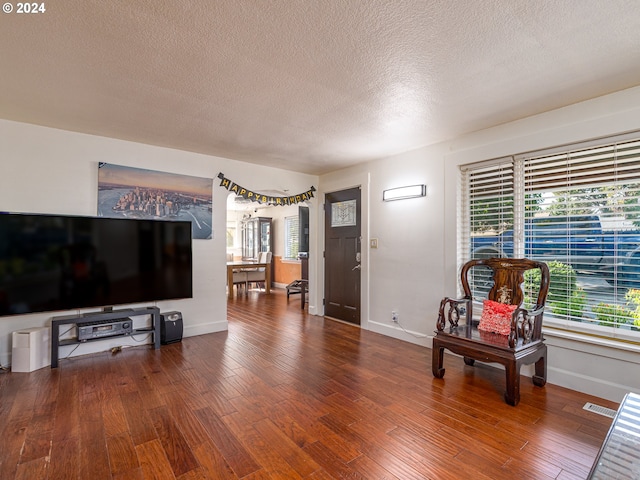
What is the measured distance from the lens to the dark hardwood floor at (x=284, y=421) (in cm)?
173

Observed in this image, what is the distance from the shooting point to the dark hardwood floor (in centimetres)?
173

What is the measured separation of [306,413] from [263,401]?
0.38 m

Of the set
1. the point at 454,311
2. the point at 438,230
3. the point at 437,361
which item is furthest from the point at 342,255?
the point at 437,361

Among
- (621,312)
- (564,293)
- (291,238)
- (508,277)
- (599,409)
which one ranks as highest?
(291,238)

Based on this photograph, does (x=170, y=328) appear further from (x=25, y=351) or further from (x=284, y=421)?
(x=284, y=421)

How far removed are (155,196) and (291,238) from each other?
16.7ft

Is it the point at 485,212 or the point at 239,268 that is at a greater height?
the point at 485,212

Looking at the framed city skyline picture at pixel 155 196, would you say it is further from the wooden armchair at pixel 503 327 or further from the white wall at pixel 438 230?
the wooden armchair at pixel 503 327

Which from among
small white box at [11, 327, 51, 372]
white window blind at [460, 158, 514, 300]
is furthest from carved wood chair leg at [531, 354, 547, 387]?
small white box at [11, 327, 51, 372]

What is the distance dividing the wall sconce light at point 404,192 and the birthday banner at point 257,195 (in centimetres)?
146

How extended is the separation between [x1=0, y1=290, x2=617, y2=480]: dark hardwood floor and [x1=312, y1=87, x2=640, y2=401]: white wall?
1.03ft

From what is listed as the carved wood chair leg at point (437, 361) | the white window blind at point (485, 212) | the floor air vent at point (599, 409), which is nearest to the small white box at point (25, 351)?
the carved wood chair leg at point (437, 361)

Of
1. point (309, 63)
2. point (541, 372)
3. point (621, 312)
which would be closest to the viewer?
point (309, 63)

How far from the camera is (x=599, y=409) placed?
7.75ft
